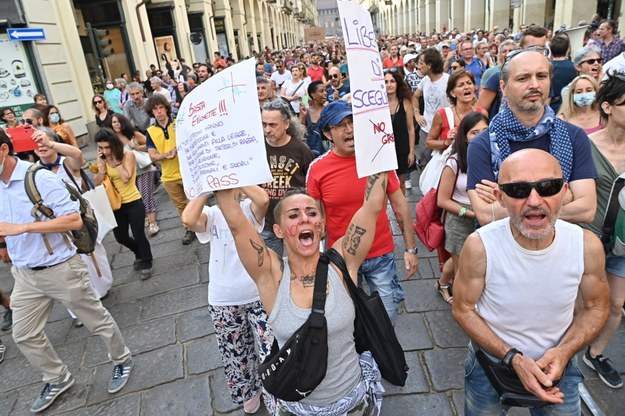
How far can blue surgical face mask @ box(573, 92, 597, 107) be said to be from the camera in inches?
136

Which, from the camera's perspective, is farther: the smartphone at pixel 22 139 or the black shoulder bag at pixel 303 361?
the smartphone at pixel 22 139

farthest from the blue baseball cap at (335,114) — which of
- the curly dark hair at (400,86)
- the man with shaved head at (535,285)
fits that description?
the curly dark hair at (400,86)

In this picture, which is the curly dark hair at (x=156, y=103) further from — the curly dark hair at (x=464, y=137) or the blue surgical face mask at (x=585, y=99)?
the blue surgical face mask at (x=585, y=99)

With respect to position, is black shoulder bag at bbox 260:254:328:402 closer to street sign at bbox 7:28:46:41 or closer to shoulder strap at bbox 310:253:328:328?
shoulder strap at bbox 310:253:328:328

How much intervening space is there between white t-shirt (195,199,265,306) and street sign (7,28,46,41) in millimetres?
10275

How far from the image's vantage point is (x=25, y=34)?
10.1 meters

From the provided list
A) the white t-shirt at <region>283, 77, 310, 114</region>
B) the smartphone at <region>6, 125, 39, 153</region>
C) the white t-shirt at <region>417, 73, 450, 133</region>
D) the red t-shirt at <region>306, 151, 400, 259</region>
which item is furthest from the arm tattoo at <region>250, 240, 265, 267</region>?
the white t-shirt at <region>283, 77, 310, 114</region>

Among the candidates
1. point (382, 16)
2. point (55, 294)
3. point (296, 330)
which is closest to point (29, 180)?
point (55, 294)

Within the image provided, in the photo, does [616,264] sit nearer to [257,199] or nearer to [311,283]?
[311,283]

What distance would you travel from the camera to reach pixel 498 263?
1.75 meters

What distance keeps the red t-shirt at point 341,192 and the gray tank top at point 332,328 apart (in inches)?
31.7

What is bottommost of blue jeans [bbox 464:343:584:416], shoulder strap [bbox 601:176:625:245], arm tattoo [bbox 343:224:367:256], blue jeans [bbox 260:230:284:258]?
blue jeans [bbox 464:343:584:416]

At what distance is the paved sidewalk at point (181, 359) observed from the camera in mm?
2883

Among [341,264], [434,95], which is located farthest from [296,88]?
[341,264]
